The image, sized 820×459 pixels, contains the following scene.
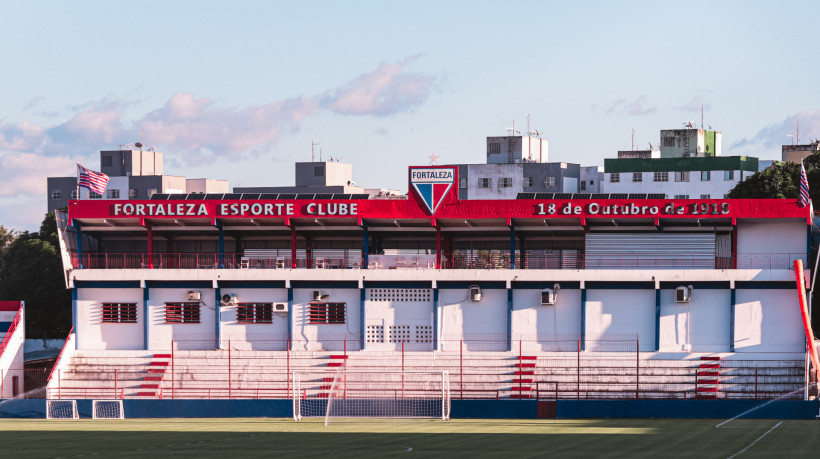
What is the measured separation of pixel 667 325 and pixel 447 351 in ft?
35.6

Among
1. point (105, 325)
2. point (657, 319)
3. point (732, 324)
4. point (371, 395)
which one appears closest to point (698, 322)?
point (732, 324)

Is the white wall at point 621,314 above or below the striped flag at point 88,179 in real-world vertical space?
below

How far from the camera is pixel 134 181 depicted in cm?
14775

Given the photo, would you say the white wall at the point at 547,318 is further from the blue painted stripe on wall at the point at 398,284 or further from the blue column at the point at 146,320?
the blue column at the point at 146,320

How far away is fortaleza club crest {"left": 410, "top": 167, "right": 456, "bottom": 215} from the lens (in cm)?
6178

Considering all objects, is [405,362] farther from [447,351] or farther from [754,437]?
[754,437]

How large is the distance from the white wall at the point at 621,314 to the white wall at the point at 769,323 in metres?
4.30

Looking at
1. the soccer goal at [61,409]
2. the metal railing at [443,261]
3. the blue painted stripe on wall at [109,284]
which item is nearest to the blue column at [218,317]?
the metal railing at [443,261]

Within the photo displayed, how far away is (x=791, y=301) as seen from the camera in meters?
59.8

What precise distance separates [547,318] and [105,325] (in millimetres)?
22464

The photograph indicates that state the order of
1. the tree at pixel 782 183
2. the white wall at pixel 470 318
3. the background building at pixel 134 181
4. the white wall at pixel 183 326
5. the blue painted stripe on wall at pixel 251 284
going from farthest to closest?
the background building at pixel 134 181, the tree at pixel 782 183, the white wall at pixel 183 326, the blue painted stripe on wall at pixel 251 284, the white wall at pixel 470 318

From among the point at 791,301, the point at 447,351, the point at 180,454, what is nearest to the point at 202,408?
the point at 447,351

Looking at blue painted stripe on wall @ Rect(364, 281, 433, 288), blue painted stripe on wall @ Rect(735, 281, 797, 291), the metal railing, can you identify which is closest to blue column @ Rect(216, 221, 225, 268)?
the metal railing

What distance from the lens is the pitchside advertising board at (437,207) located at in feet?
197
